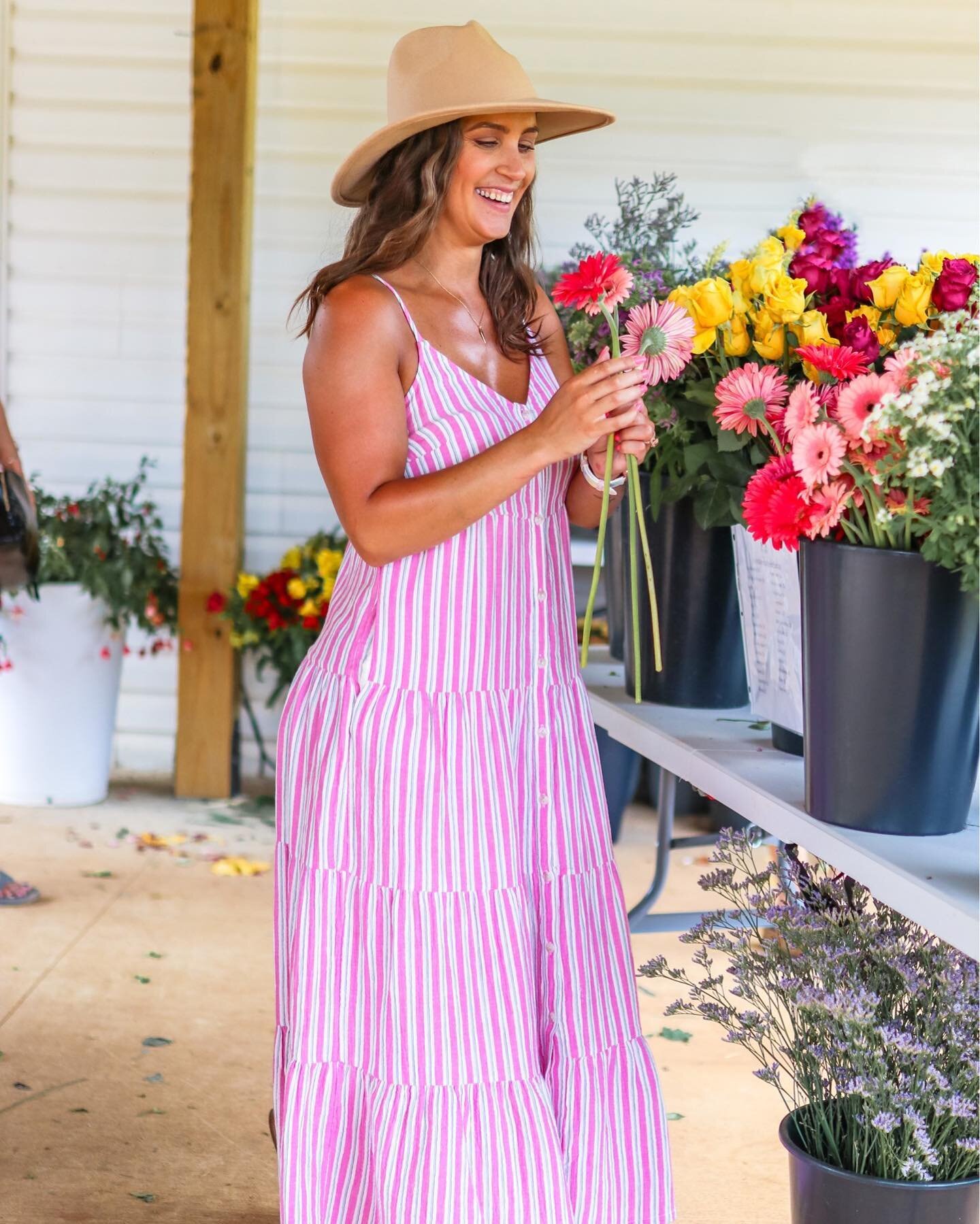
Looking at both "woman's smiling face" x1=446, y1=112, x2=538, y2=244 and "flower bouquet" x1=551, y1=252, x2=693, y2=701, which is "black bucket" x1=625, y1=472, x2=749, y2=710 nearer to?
"flower bouquet" x1=551, y1=252, x2=693, y2=701

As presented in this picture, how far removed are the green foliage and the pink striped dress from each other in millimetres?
2762

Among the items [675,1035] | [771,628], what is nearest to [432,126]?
[771,628]

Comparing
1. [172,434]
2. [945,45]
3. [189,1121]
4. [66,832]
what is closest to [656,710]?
[189,1121]

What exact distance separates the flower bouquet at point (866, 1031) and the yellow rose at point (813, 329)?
646 mm

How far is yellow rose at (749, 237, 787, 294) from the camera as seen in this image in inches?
61.5

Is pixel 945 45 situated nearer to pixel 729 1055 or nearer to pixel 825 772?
pixel 729 1055

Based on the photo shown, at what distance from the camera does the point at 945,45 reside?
4723 millimetres

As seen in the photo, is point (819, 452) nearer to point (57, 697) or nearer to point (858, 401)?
point (858, 401)

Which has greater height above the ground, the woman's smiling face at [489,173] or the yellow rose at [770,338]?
the woman's smiling face at [489,173]

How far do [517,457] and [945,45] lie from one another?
3.81 metres

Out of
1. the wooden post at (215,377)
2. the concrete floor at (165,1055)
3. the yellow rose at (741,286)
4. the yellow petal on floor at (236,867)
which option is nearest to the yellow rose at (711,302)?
the yellow rose at (741,286)

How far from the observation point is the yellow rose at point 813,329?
1514mm

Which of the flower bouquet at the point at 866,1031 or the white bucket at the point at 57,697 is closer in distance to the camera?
the flower bouquet at the point at 866,1031

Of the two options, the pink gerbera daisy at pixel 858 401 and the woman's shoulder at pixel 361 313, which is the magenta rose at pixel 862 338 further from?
the woman's shoulder at pixel 361 313
